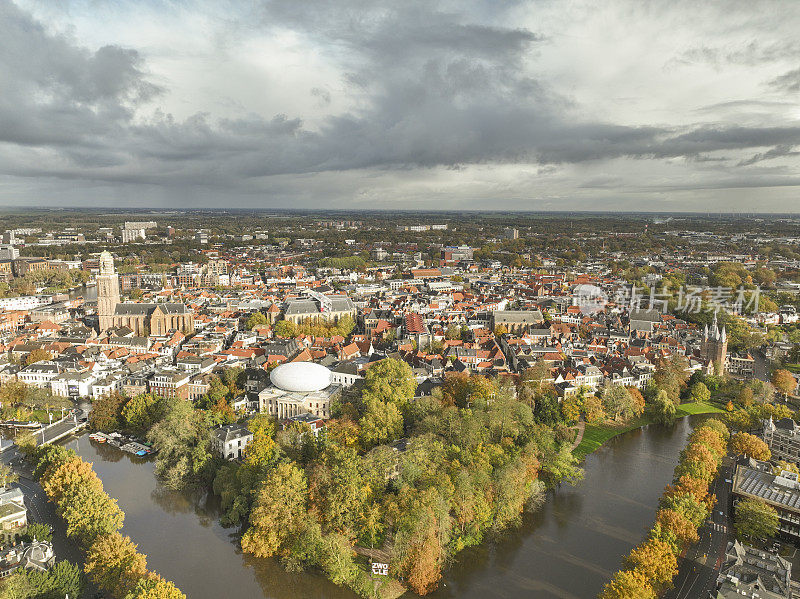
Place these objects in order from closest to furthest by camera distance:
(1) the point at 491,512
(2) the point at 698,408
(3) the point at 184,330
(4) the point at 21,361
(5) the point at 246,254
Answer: (1) the point at 491,512 → (2) the point at 698,408 → (4) the point at 21,361 → (3) the point at 184,330 → (5) the point at 246,254

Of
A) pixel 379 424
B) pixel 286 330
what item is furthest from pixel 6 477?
pixel 286 330

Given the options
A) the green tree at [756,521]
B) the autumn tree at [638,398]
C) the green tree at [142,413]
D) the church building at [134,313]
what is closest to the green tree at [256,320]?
the church building at [134,313]

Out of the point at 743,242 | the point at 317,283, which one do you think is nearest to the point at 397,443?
the point at 317,283

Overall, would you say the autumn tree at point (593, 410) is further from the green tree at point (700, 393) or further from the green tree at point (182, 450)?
the green tree at point (182, 450)

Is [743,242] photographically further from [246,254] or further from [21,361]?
[21,361]

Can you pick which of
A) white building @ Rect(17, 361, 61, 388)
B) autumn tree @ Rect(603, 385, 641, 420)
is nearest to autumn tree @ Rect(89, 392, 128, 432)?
white building @ Rect(17, 361, 61, 388)
